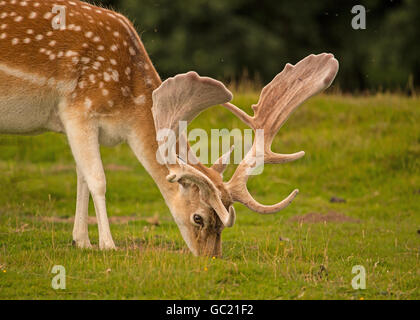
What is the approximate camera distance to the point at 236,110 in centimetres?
796

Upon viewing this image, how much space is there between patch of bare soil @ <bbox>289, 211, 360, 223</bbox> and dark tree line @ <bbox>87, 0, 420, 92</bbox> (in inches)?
577

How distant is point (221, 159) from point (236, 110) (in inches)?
23.1

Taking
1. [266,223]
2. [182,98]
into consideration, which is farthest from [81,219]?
[266,223]

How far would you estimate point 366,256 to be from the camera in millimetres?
8266

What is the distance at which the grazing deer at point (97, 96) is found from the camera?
25.6 feet

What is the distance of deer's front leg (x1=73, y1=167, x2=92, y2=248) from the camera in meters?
8.35

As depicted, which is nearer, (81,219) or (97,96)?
(97,96)

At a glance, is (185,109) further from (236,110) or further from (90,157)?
(90,157)

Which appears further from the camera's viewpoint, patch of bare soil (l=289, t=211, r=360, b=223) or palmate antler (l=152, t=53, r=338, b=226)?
patch of bare soil (l=289, t=211, r=360, b=223)

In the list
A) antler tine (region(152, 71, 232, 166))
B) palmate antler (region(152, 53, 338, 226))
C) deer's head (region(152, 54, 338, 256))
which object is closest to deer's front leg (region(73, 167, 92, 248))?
deer's head (region(152, 54, 338, 256))

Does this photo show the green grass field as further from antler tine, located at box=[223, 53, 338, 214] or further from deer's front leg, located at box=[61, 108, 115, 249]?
antler tine, located at box=[223, 53, 338, 214]

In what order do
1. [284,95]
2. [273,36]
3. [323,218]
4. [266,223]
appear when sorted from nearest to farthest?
[284,95] < [266,223] < [323,218] < [273,36]

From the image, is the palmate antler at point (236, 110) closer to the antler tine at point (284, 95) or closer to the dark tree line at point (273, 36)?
the antler tine at point (284, 95)

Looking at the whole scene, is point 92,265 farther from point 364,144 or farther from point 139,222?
point 364,144
